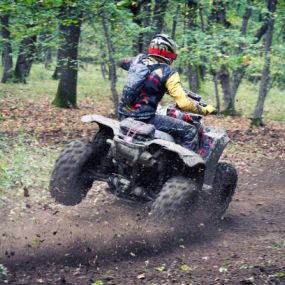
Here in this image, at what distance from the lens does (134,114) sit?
6727 millimetres

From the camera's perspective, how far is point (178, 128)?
6.69 meters

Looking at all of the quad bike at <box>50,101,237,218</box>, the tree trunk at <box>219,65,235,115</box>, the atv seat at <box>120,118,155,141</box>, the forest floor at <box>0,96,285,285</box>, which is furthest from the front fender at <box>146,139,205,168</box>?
the tree trunk at <box>219,65,235,115</box>

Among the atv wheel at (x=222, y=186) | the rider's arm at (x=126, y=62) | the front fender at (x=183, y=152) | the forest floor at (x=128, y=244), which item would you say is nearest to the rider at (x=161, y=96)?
the front fender at (x=183, y=152)

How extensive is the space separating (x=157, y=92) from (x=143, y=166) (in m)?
0.99

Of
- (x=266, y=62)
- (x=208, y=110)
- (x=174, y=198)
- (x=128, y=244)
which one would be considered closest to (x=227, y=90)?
(x=266, y=62)

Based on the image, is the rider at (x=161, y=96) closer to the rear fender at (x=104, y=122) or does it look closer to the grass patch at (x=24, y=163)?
the rear fender at (x=104, y=122)

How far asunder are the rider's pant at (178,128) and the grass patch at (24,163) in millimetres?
2282

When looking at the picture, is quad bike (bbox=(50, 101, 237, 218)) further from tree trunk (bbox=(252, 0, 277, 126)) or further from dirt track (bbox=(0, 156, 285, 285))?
tree trunk (bbox=(252, 0, 277, 126))

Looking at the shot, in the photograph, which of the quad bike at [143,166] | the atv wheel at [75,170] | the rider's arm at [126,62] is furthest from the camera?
the rider's arm at [126,62]

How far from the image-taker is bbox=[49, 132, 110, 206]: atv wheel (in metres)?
6.70

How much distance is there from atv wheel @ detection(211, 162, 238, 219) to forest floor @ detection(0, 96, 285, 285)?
0.95 feet

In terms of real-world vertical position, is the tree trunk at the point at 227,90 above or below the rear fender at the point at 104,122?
below

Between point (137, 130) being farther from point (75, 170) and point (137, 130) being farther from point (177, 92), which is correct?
point (75, 170)

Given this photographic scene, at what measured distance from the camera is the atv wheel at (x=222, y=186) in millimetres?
7530
